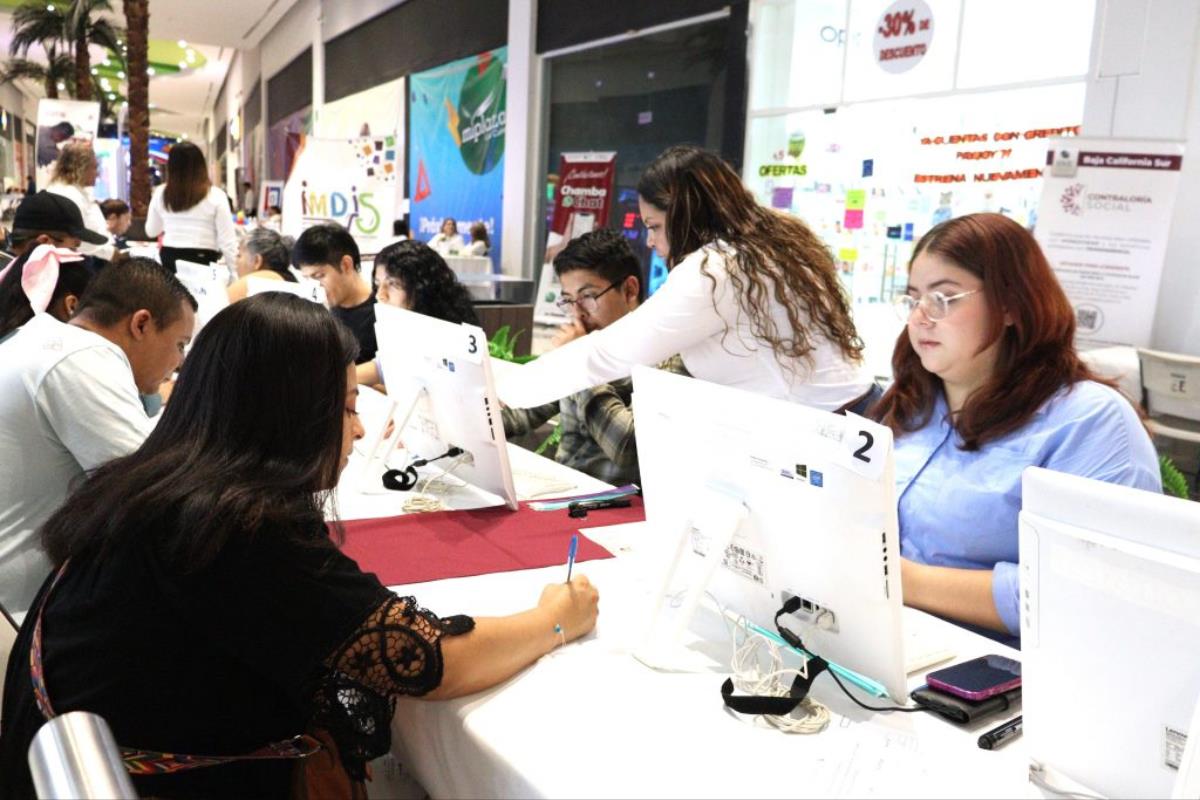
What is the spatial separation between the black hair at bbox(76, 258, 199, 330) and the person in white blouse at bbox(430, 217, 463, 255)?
27.2 ft

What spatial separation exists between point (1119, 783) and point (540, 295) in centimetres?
843

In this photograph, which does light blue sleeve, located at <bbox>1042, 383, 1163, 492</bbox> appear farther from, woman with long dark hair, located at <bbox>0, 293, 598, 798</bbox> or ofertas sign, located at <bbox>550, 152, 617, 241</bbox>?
ofertas sign, located at <bbox>550, 152, 617, 241</bbox>

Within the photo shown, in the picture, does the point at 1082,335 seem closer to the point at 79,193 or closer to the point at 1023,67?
the point at 1023,67

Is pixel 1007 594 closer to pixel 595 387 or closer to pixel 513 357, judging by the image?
pixel 595 387

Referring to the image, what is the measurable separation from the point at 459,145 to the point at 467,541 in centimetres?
990

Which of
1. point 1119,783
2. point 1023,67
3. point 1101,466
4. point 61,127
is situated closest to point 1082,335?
point 1023,67

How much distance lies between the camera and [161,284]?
2094 mm

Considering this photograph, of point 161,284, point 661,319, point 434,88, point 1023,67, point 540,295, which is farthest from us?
point 434,88

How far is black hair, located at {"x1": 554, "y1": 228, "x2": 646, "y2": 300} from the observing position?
281cm

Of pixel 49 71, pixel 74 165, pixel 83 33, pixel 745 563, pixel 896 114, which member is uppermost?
pixel 83 33

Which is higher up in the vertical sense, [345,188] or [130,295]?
[345,188]

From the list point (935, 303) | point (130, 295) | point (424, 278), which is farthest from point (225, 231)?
point (935, 303)

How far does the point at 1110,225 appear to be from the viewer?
438cm

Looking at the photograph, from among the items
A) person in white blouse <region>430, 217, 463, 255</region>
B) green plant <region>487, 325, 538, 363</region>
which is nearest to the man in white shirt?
green plant <region>487, 325, 538, 363</region>
